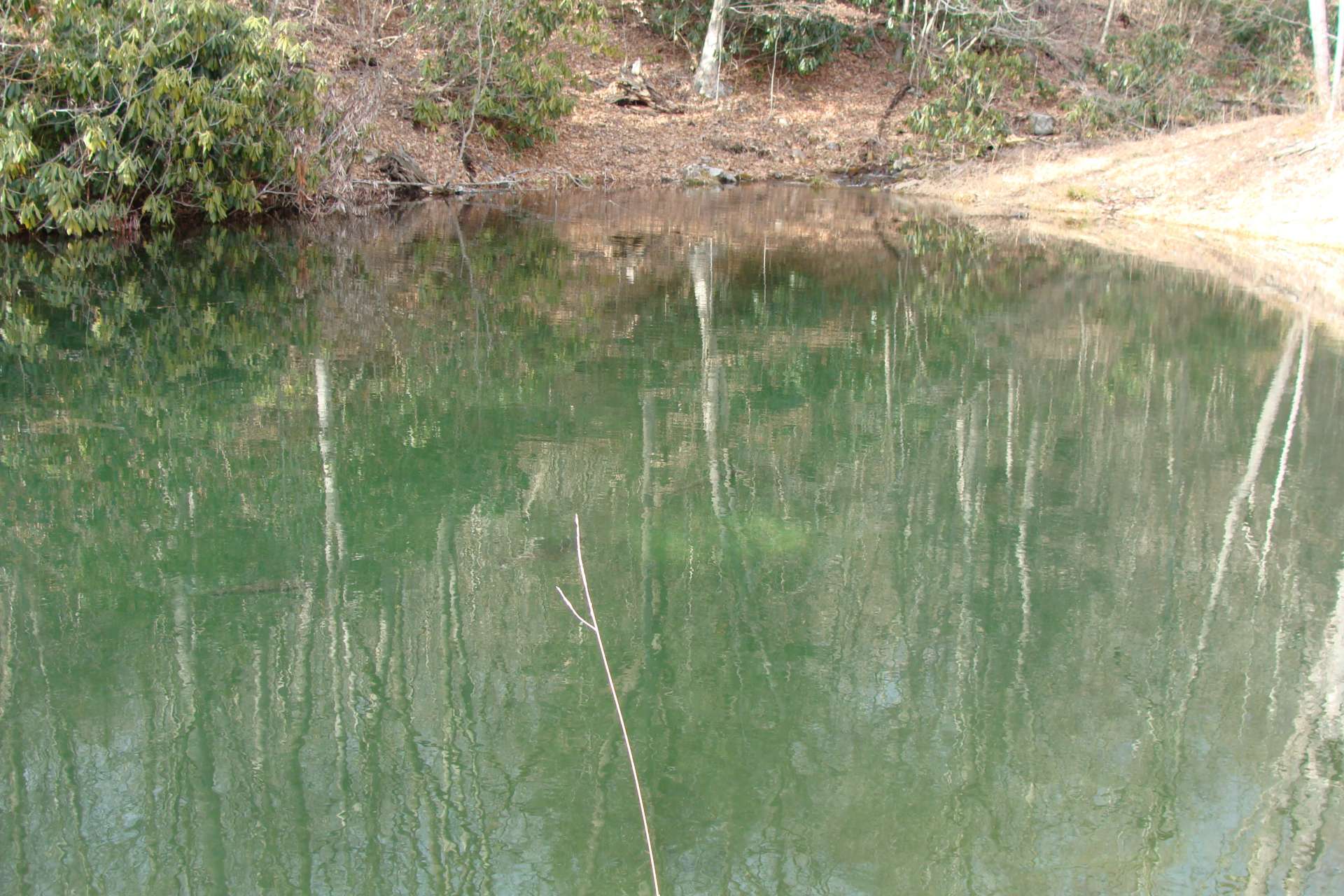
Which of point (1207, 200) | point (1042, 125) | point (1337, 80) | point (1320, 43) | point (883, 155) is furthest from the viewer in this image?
point (883, 155)

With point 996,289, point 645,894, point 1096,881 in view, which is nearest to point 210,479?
point 645,894

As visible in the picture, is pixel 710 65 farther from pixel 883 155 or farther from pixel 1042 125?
pixel 1042 125

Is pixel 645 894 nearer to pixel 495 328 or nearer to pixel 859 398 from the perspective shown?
pixel 859 398

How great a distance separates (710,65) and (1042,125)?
27.3ft

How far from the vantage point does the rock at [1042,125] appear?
28250 mm

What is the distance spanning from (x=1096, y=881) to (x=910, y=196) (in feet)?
72.7

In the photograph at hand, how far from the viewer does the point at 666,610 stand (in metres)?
5.46

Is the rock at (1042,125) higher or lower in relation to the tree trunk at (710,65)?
lower

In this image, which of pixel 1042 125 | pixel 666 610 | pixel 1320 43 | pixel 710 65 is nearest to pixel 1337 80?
pixel 1320 43

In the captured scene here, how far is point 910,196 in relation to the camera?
24.7 m

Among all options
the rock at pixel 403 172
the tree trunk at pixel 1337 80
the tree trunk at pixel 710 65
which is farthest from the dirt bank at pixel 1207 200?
the rock at pixel 403 172

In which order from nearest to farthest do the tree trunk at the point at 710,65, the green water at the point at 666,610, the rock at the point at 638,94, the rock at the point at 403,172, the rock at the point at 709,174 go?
the green water at the point at 666,610
the rock at the point at 403,172
the rock at the point at 709,174
the rock at the point at 638,94
the tree trunk at the point at 710,65

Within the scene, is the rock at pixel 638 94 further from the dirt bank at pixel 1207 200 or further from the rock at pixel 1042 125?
the rock at pixel 1042 125

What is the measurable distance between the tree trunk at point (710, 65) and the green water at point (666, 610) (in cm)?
2158
